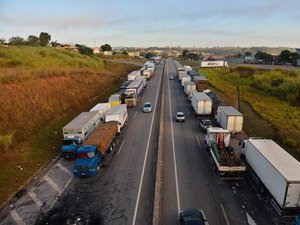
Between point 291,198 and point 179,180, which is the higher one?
point 291,198

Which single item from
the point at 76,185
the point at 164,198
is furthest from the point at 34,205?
the point at 164,198

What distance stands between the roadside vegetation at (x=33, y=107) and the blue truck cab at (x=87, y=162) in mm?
4553

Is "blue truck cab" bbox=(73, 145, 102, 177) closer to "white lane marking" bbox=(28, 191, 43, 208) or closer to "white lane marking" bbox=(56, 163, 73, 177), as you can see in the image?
"white lane marking" bbox=(56, 163, 73, 177)

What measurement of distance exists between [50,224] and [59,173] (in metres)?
7.87

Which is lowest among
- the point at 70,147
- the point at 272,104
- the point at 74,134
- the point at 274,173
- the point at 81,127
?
the point at 272,104

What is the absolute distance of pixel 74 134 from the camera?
2984 centimetres

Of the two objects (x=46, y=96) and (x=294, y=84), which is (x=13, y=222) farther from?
(x=294, y=84)

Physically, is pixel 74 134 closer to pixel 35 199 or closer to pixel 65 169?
pixel 65 169

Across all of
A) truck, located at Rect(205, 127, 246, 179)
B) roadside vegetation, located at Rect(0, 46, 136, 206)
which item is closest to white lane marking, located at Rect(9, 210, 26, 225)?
roadside vegetation, located at Rect(0, 46, 136, 206)

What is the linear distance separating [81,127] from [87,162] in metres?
6.39

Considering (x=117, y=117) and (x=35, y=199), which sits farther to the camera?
(x=117, y=117)

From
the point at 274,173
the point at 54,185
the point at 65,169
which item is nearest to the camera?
the point at 274,173

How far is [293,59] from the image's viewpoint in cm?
14062

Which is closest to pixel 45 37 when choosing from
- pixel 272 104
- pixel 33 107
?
pixel 33 107
